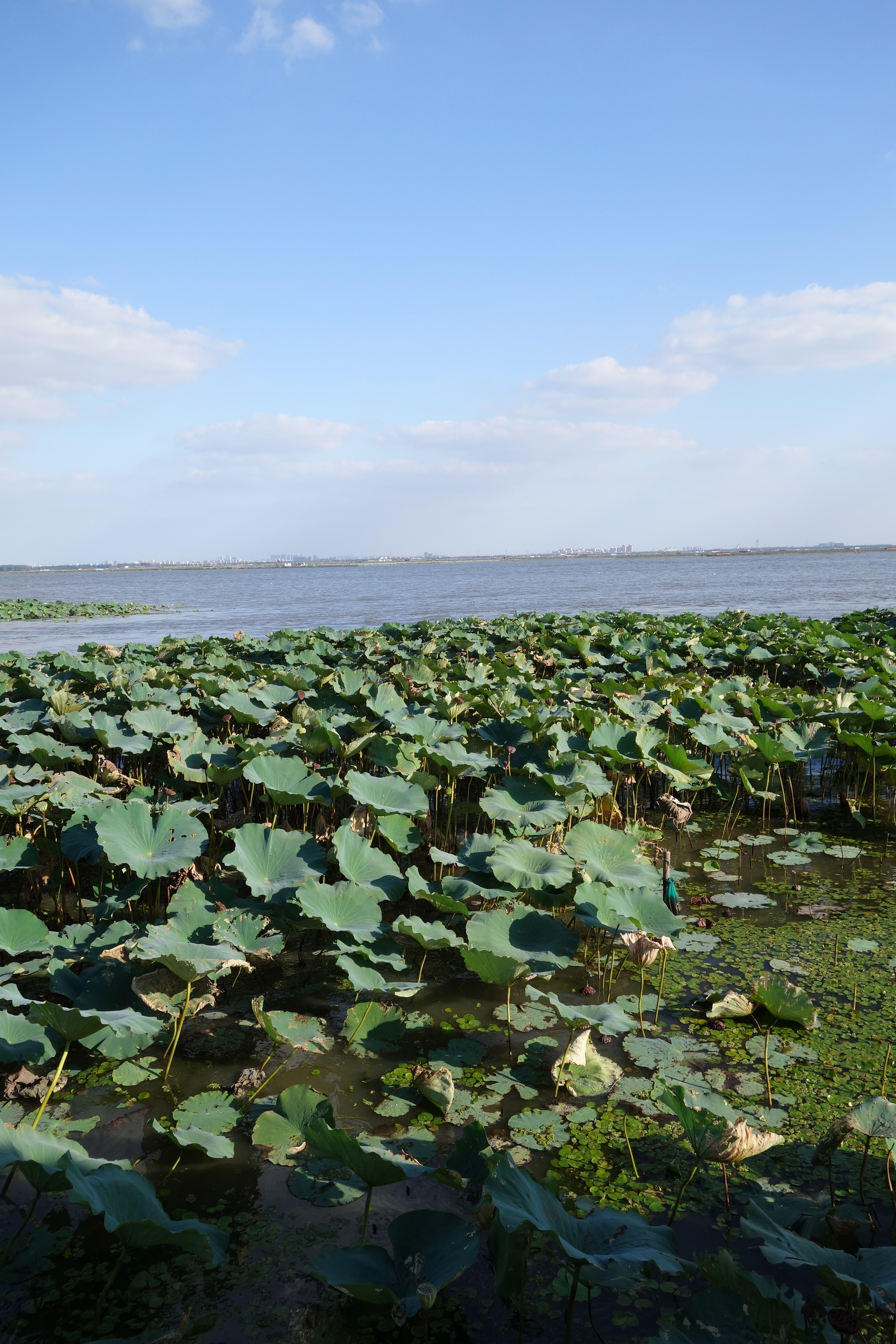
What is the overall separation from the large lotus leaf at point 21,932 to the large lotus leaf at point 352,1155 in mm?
1600

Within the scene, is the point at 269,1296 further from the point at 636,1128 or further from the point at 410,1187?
the point at 636,1128

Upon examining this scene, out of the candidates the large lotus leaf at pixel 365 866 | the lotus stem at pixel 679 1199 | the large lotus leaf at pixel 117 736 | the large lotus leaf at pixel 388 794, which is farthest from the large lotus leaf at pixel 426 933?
the large lotus leaf at pixel 117 736

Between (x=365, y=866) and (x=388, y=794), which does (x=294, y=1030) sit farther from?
(x=388, y=794)

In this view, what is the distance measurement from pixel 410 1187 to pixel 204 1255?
24.1 inches

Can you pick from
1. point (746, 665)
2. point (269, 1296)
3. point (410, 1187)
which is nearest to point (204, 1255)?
point (269, 1296)

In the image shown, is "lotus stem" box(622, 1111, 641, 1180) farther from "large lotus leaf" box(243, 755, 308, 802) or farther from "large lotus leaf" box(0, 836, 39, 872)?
"large lotus leaf" box(0, 836, 39, 872)

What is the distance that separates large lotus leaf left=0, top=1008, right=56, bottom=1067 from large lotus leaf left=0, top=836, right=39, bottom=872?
1086 millimetres

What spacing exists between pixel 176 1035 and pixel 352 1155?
116 centimetres

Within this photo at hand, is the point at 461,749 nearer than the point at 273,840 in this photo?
No

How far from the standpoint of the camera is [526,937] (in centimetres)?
323

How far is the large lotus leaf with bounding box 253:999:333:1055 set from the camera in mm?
2730

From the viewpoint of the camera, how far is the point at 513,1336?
187cm

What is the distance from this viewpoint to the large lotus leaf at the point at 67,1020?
2373mm

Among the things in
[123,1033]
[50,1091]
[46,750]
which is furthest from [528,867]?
[46,750]
